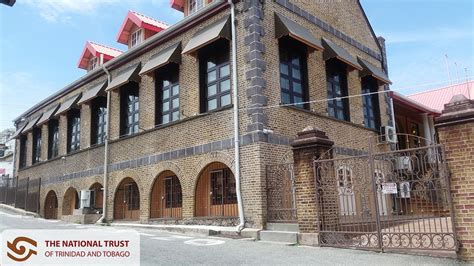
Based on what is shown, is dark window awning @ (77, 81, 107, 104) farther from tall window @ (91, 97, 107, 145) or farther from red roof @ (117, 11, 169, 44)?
red roof @ (117, 11, 169, 44)

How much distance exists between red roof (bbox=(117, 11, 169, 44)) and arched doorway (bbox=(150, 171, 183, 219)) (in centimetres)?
696

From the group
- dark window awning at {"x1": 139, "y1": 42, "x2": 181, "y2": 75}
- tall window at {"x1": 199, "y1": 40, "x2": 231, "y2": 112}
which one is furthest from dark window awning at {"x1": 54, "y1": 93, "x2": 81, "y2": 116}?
tall window at {"x1": 199, "y1": 40, "x2": 231, "y2": 112}

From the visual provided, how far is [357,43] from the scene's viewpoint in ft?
54.7

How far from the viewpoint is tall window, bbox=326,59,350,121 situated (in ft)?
48.5

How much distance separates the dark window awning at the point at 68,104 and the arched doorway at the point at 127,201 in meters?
5.49

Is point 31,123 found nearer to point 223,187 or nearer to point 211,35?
point 223,187

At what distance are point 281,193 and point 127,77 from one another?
794cm

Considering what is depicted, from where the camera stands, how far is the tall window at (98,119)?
61.4 feet

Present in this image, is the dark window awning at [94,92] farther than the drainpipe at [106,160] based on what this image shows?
Yes

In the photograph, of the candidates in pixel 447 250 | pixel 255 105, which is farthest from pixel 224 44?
pixel 447 250

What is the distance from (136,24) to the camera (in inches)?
714

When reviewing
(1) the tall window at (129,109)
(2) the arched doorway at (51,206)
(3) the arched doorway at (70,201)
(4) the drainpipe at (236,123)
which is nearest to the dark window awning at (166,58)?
(1) the tall window at (129,109)

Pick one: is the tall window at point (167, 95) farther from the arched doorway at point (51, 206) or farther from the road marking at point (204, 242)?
the arched doorway at point (51, 206)

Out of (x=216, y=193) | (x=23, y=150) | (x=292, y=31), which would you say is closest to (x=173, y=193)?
(x=216, y=193)
